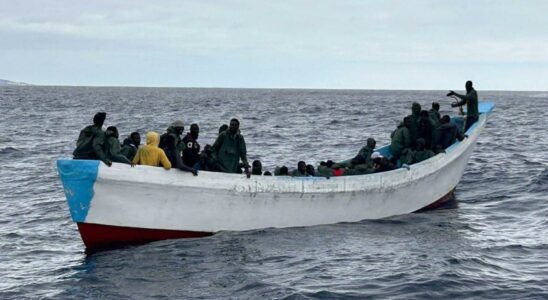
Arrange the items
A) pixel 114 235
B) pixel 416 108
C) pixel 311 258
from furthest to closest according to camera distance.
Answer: pixel 416 108 → pixel 114 235 → pixel 311 258

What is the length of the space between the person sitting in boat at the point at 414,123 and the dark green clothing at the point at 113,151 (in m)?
7.29

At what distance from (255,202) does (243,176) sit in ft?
2.09

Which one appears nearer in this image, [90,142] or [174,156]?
[90,142]

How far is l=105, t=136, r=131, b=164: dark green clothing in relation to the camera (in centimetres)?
1312

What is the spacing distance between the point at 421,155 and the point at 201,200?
6.12m

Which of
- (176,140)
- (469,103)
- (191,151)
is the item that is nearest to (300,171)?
(191,151)

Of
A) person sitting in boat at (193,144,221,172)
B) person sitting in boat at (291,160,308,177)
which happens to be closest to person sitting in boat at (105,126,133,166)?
person sitting in boat at (193,144,221,172)

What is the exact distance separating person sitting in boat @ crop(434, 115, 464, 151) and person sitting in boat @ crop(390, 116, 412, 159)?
848mm

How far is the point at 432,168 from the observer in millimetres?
17094

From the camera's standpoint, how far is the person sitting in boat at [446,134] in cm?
1805

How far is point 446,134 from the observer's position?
716 inches

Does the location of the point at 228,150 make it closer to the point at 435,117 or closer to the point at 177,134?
the point at 177,134

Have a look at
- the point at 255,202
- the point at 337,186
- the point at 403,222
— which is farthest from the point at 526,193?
the point at 255,202

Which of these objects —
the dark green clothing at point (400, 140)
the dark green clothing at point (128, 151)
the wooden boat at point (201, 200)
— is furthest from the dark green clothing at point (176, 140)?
the dark green clothing at point (400, 140)
